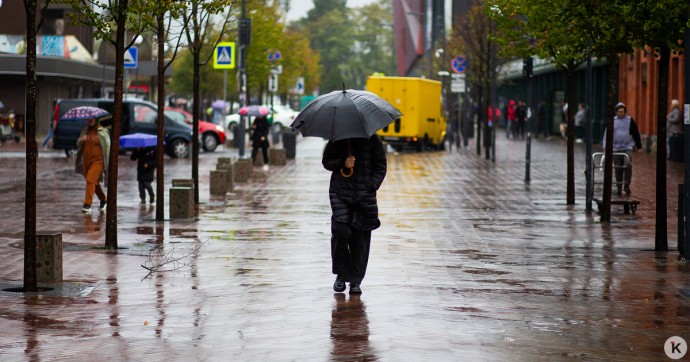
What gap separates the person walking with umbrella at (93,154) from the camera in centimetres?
2164

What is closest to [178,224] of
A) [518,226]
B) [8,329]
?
[518,226]

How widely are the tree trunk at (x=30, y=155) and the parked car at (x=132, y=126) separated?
28242mm

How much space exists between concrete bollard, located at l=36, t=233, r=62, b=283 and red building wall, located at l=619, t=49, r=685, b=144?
31.1 meters

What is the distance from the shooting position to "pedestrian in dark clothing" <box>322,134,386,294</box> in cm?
1198

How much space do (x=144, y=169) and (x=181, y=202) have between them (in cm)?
362

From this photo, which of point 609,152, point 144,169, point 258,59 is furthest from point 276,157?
point 258,59

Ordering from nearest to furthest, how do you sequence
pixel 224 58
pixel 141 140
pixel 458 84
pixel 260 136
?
1. pixel 141 140
2. pixel 224 58
3. pixel 260 136
4. pixel 458 84

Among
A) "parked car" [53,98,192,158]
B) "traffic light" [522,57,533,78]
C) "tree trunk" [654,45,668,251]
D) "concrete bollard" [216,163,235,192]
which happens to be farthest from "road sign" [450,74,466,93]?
"tree trunk" [654,45,668,251]

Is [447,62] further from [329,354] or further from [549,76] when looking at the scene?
[329,354]

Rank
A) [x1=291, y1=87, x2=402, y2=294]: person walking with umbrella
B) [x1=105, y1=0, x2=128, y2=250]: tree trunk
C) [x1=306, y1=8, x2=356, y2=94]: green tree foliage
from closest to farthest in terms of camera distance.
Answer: [x1=291, y1=87, x2=402, y2=294]: person walking with umbrella → [x1=105, y1=0, x2=128, y2=250]: tree trunk → [x1=306, y1=8, x2=356, y2=94]: green tree foliage

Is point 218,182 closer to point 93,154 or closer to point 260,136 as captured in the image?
point 93,154

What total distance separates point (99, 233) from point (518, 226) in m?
5.68

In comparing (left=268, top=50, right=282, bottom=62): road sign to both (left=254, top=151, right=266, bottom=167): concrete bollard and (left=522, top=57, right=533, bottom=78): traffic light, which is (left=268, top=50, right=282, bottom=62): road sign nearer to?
(left=254, top=151, right=266, bottom=167): concrete bollard

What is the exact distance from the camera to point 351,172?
473 inches
